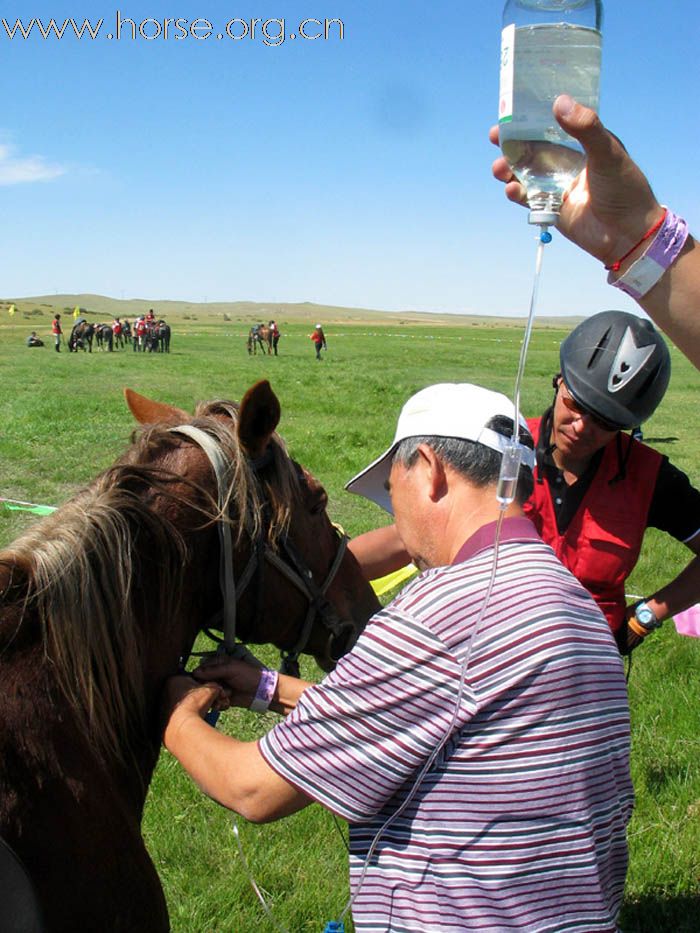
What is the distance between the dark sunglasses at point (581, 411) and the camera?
326 centimetres

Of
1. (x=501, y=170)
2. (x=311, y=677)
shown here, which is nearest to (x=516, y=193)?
(x=501, y=170)

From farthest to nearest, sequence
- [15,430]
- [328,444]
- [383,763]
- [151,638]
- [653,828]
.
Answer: [15,430] < [328,444] < [653,828] < [151,638] < [383,763]

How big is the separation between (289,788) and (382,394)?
62.7 ft

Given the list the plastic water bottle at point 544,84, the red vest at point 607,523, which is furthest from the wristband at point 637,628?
the plastic water bottle at point 544,84

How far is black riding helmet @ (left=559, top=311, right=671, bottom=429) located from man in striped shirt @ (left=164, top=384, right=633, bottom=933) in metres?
1.62

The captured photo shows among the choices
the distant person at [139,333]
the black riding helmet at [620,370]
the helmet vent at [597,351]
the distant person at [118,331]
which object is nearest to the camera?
the black riding helmet at [620,370]

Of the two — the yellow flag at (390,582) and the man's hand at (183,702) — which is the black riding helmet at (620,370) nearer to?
the man's hand at (183,702)

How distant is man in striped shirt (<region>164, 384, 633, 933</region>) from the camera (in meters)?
1.57

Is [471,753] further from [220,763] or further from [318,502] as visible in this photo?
[318,502]

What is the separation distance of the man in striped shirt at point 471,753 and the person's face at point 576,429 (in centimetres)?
166

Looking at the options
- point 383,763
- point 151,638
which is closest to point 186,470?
point 151,638

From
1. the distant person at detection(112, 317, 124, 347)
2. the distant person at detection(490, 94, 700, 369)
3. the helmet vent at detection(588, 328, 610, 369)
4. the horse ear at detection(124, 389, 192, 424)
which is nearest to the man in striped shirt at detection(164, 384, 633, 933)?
the distant person at detection(490, 94, 700, 369)

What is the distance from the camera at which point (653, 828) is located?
3930 millimetres

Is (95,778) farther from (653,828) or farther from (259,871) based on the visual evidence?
(653,828)
